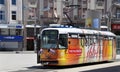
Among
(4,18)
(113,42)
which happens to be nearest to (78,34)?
(113,42)

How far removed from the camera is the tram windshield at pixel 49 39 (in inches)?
1036

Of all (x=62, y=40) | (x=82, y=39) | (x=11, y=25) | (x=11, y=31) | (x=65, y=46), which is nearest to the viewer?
(x=62, y=40)

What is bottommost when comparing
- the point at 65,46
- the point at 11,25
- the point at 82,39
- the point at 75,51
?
the point at 75,51

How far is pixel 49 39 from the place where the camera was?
2659cm

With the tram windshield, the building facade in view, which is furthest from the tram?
the building facade

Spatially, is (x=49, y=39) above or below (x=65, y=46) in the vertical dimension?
above

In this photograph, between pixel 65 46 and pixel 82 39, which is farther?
pixel 82 39

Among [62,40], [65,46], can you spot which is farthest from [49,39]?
[65,46]

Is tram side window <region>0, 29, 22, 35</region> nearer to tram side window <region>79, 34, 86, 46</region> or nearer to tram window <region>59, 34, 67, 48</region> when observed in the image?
tram side window <region>79, 34, 86, 46</region>

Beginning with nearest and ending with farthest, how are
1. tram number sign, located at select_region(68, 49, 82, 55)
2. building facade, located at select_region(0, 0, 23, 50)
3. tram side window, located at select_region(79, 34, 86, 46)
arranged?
1. tram number sign, located at select_region(68, 49, 82, 55)
2. tram side window, located at select_region(79, 34, 86, 46)
3. building facade, located at select_region(0, 0, 23, 50)

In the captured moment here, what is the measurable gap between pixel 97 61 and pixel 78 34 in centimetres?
453

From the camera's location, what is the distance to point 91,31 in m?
30.4

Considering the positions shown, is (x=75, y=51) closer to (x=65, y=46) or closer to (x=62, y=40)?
(x=65, y=46)

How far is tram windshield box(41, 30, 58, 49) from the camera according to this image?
86.3 ft
